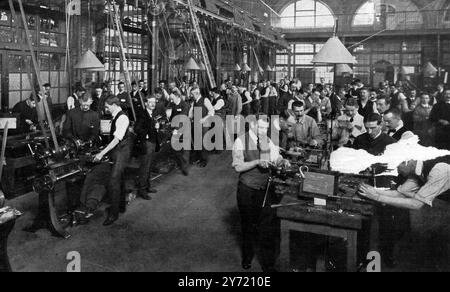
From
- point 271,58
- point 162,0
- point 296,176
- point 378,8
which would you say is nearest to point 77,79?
point 162,0

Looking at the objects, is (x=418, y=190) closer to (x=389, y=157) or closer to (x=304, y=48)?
(x=389, y=157)

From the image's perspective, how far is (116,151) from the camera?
5008 mm

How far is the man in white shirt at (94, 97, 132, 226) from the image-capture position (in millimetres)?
4855

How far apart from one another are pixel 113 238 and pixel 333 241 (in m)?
2.44

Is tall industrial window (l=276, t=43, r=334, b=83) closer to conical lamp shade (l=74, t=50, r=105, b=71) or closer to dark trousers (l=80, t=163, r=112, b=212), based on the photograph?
conical lamp shade (l=74, t=50, r=105, b=71)

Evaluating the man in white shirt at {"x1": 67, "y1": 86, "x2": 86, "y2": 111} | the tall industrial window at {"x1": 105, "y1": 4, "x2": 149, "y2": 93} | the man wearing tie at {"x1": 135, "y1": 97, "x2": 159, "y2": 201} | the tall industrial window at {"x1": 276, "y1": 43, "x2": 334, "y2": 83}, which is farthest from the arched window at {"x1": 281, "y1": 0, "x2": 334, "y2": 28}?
the man wearing tie at {"x1": 135, "y1": 97, "x2": 159, "y2": 201}

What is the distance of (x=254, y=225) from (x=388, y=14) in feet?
69.3

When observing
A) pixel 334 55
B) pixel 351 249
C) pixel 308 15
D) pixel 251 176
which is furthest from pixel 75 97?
pixel 308 15

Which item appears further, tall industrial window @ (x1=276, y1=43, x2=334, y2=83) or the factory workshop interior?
tall industrial window @ (x1=276, y1=43, x2=334, y2=83)

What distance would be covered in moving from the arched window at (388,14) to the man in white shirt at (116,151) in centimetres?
2014

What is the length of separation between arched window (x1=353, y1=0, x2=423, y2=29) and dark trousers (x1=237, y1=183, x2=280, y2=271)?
67.1ft

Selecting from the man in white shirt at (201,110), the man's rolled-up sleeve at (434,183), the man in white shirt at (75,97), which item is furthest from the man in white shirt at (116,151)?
the man's rolled-up sleeve at (434,183)

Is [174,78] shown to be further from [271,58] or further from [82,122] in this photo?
[271,58]

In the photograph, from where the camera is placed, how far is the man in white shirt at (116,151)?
486cm
